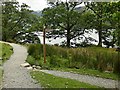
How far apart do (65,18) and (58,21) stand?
1.64 ft

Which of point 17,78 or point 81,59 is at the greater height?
point 81,59

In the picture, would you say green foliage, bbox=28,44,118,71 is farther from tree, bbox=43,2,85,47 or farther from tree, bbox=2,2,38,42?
tree, bbox=2,2,38,42

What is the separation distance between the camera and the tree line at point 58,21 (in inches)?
583

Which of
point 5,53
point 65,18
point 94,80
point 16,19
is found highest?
point 16,19

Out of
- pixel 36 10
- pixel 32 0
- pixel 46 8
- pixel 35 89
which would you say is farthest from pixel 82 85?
pixel 36 10

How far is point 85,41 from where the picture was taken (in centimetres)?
1641

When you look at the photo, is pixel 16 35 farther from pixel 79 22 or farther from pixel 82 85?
pixel 82 85

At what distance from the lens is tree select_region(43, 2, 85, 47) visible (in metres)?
14.9

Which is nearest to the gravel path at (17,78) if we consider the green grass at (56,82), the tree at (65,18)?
the green grass at (56,82)

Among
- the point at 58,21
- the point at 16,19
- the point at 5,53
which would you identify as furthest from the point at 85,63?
the point at 16,19

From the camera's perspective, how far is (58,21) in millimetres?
15250

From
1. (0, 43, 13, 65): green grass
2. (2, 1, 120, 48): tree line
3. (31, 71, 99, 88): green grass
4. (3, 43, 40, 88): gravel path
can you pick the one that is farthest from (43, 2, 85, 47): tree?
(31, 71, 99, 88): green grass

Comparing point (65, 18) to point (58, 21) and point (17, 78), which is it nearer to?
point (58, 21)

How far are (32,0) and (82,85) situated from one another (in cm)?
1308
